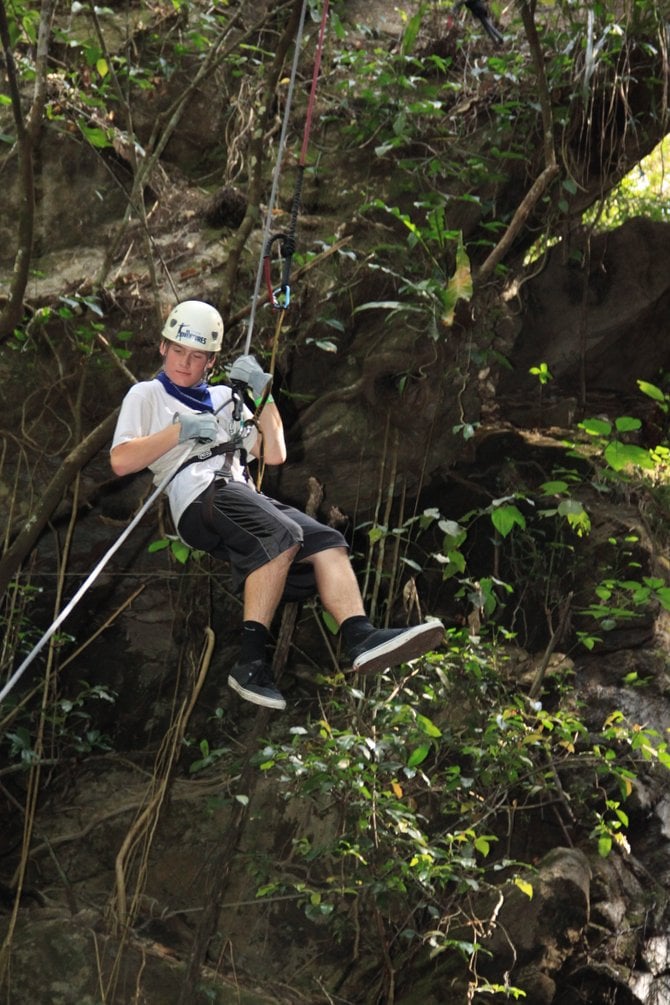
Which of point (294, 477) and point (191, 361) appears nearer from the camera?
point (191, 361)

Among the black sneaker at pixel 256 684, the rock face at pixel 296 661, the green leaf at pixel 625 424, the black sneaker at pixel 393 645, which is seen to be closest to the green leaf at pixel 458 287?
the rock face at pixel 296 661

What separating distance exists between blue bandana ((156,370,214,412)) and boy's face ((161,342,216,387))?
0.02 meters

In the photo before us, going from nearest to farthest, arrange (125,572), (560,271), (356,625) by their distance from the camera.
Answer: (356,625) → (125,572) → (560,271)

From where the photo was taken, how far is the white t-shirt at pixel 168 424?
382cm

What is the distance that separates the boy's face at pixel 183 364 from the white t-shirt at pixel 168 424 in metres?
0.07

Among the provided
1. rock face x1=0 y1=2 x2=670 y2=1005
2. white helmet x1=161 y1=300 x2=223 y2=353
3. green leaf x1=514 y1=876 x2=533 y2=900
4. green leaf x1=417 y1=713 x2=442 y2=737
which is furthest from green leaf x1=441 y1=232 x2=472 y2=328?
green leaf x1=514 y1=876 x2=533 y2=900

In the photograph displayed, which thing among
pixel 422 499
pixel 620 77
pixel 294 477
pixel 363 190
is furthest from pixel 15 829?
pixel 620 77

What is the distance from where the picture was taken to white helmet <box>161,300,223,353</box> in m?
3.91

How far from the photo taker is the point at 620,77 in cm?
577

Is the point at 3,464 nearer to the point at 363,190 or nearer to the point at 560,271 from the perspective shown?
the point at 363,190

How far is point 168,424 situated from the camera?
3.90 metres

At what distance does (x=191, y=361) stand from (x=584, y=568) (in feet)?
9.66

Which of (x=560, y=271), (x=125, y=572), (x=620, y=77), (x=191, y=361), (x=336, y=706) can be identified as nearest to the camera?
(x=191, y=361)

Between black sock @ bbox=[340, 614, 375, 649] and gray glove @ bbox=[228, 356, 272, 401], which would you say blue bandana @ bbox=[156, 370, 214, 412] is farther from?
black sock @ bbox=[340, 614, 375, 649]
